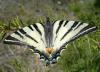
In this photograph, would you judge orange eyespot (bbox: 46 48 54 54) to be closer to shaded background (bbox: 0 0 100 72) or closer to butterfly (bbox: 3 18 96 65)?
butterfly (bbox: 3 18 96 65)

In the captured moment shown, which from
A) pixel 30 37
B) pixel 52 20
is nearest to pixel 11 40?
pixel 30 37

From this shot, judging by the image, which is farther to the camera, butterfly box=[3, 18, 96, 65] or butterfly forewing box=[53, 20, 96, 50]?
butterfly forewing box=[53, 20, 96, 50]

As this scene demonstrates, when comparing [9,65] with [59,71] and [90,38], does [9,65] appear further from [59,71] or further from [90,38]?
[90,38]

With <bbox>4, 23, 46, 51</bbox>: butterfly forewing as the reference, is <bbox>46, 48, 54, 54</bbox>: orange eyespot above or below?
below

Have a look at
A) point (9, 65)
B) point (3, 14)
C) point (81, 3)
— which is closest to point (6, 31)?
point (3, 14)

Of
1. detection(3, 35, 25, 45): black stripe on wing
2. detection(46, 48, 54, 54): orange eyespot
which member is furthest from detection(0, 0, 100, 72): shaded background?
detection(46, 48, 54, 54): orange eyespot

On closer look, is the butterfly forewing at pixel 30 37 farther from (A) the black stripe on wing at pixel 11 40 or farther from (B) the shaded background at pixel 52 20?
(B) the shaded background at pixel 52 20
